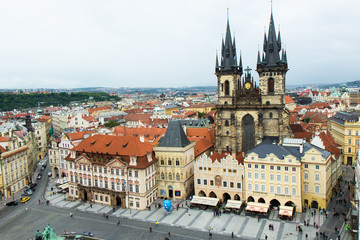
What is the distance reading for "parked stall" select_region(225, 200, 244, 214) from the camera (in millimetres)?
63875

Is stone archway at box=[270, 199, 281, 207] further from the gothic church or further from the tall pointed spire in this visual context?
the tall pointed spire

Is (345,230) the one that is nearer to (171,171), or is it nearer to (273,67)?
(171,171)

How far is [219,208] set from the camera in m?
67.1

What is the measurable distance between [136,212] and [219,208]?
1766cm

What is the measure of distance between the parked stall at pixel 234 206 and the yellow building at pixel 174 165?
11.5 meters

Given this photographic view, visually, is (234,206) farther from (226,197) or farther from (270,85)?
(270,85)

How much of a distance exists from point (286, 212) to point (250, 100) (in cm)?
3314

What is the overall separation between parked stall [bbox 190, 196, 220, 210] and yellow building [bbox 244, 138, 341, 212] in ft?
23.2

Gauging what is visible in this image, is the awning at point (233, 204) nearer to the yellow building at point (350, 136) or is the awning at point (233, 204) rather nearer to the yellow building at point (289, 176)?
the yellow building at point (289, 176)

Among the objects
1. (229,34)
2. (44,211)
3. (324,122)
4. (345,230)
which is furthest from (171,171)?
(324,122)

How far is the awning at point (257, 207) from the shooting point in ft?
202

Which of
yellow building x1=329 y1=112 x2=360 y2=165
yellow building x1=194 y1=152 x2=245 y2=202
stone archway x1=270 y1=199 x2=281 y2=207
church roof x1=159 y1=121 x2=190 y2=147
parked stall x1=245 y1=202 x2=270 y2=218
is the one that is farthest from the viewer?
yellow building x1=329 y1=112 x2=360 y2=165

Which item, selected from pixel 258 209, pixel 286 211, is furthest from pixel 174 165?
pixel 286 211

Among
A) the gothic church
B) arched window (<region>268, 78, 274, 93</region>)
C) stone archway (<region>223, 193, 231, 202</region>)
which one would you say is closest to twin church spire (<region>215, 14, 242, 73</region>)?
the gothic church
